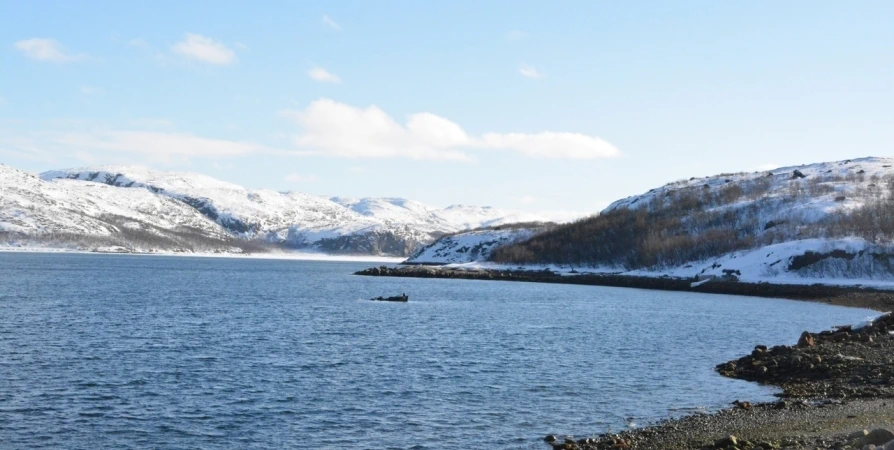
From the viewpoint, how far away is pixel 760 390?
34.5m

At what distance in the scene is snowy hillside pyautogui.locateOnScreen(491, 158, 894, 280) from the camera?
389 ft

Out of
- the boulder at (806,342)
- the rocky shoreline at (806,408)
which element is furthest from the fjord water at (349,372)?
the boulder at (806,342)

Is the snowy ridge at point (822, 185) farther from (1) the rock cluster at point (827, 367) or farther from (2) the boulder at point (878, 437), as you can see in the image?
(2) the boulder at point (878, 437)

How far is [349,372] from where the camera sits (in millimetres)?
39281

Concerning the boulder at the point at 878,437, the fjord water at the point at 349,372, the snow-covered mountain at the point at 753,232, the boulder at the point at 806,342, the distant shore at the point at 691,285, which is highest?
the snow-covered mountain at the point at 753,232

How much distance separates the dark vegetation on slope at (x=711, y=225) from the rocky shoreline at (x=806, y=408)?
281ft

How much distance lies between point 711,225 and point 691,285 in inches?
1611

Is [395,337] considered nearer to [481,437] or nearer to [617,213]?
[481,437]

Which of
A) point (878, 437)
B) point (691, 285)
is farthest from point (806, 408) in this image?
point (691, 285)

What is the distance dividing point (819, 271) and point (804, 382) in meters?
88.8

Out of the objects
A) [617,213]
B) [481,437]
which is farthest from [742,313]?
[617,213]

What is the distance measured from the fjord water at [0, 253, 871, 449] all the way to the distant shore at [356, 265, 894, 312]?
18.6 m

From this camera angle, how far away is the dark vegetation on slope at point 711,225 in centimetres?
13912

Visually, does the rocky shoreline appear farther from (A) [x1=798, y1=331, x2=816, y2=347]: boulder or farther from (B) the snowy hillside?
(B) the snowy hillside
